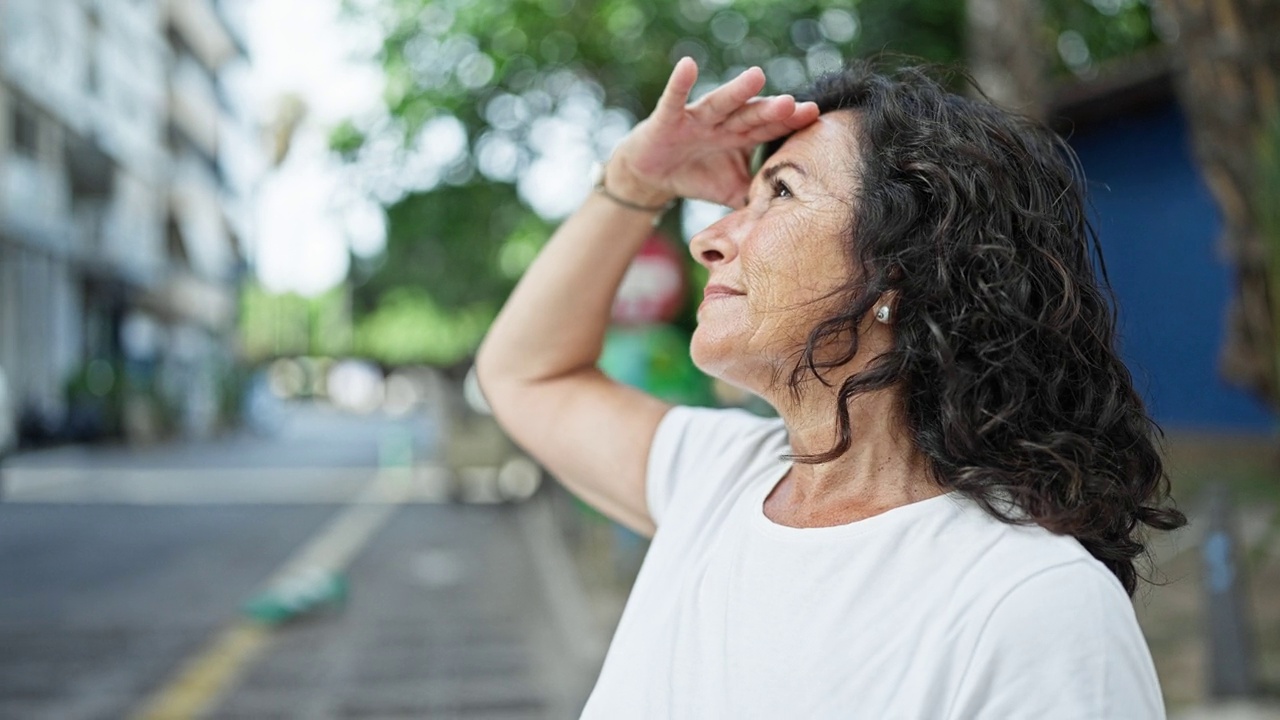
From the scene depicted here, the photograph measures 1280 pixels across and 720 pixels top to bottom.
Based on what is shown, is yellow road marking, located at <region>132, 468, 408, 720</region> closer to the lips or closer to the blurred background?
the blurred background

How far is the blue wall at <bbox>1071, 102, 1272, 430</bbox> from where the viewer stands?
12320mm

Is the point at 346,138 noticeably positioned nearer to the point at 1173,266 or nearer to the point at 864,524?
the point at 1173,266

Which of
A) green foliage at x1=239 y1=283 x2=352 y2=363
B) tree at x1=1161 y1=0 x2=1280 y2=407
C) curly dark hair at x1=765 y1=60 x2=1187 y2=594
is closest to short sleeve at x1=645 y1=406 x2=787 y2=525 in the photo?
curly dark hair at x1=765 y1=60 x2=1187 y2=594

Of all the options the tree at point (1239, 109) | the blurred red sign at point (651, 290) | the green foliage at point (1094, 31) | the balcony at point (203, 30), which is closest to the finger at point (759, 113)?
the tree at point (1239, 109)

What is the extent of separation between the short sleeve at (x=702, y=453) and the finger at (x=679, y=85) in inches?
17.7

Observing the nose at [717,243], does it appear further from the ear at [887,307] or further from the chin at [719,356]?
the ear at [887,307]

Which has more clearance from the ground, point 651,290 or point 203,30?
point 203,30

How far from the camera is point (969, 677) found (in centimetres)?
113

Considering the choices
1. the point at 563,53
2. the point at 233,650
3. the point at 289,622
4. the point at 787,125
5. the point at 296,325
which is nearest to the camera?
the point at 787,125

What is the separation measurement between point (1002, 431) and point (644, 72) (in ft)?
45.4

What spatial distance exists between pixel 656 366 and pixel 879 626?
6974 millimetres

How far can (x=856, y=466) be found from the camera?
4.74 feet

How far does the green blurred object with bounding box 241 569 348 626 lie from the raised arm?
545cm

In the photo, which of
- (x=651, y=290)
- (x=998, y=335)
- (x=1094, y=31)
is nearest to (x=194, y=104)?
(x=1094, y=31)
